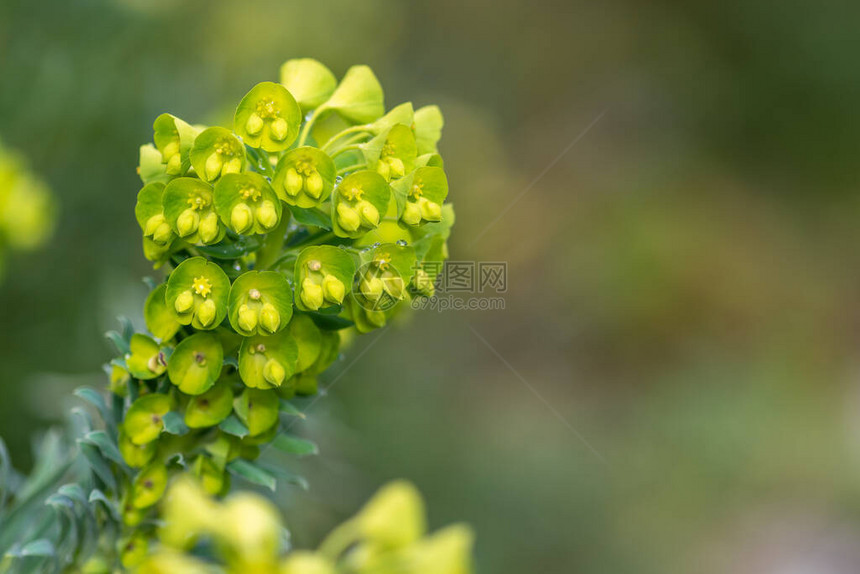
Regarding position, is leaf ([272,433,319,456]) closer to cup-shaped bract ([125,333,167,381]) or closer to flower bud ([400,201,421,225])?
cup-shaped bract ([125,333,167,381])

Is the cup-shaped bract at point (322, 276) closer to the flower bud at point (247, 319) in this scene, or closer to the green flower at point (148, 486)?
the flower bud at point (247, 319)

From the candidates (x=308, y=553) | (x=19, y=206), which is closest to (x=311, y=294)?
(x=308, y=553)

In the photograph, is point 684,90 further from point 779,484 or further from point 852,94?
point 779,484

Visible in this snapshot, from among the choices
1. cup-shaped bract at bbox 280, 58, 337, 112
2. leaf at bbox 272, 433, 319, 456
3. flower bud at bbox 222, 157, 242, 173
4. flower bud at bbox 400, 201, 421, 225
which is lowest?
leaf at bbox 272, 433, 319, 456

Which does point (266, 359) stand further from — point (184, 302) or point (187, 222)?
point (187, 222)

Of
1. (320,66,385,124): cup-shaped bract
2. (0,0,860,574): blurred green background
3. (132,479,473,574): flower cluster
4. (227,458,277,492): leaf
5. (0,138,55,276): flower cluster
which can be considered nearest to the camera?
(132,479,473,574): flower cluster

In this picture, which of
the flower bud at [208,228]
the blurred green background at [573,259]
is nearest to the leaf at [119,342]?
the flower bud at [208,228]

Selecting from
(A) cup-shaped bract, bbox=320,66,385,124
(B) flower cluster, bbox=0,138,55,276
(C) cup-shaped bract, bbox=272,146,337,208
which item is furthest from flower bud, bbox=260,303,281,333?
(B) flower cluster, bbox=0,138,55,276
